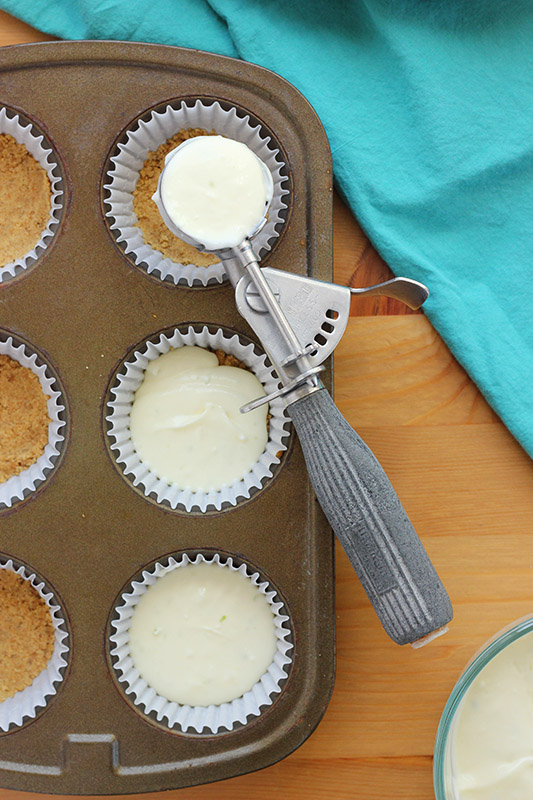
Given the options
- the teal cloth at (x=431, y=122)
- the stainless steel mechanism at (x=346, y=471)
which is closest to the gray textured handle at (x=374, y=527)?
the stainless steel mechanism at (x=346, y=471)

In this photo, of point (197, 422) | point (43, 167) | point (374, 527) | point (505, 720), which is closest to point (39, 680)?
point (197, 422)

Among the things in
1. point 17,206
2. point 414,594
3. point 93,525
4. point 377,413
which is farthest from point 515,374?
point 17,206

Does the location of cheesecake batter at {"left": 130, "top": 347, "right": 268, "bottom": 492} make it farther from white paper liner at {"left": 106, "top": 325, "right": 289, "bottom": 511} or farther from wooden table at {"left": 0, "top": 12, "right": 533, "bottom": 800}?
wooden table at {"left": 0, "top": 12, "right": 533, "bottom": 800}

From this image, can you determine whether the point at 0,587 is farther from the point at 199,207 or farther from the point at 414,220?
the point at 414,220

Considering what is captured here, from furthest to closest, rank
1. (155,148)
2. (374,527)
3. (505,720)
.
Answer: (155,148)
(505,720)
(374,527)

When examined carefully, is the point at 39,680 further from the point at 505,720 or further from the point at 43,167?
the point at 43,167

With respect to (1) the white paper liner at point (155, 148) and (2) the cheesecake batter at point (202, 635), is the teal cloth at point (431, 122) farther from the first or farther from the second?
(2) the cheesecake batter at point (202, 635)
